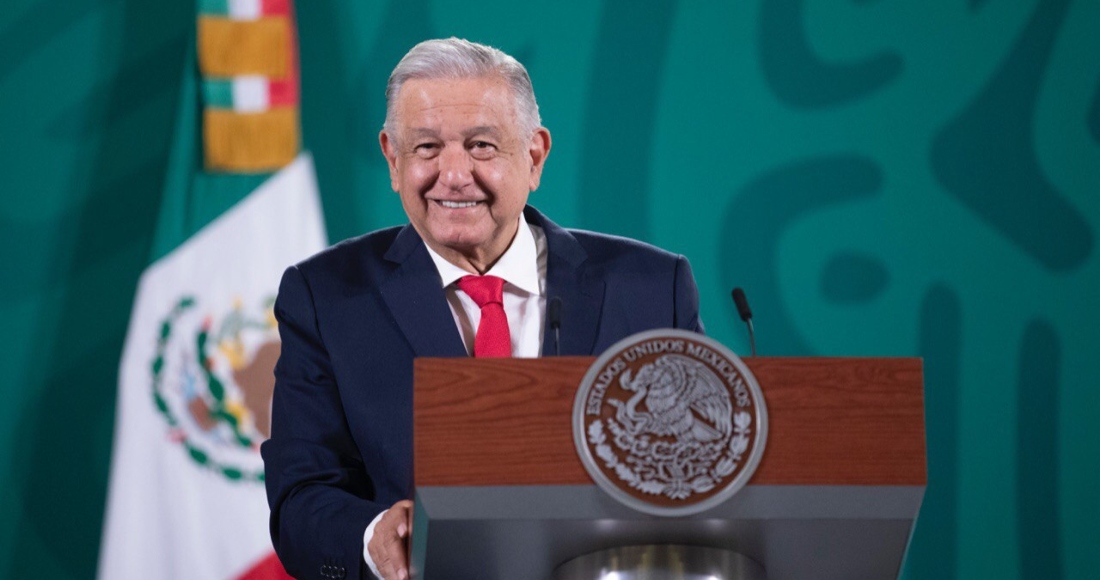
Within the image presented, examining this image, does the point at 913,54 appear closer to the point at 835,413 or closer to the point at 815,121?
the point at 815,121

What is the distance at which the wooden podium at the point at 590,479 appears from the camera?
1.19 metres

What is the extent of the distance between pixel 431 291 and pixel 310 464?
0.34 metres

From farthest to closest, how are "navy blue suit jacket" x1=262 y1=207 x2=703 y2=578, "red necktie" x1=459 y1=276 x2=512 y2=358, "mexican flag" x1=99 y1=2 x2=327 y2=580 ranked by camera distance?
"mexican flag" x1=99 y1=2 x2=327 y2=580
"red necktie" x1=459 y1=276 x2=512 y2=358
"navy blue suit jacket" x1=262 y1=207 x2=703 y2=578

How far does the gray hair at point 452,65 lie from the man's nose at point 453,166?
0.11m

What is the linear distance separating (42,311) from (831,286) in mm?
2302

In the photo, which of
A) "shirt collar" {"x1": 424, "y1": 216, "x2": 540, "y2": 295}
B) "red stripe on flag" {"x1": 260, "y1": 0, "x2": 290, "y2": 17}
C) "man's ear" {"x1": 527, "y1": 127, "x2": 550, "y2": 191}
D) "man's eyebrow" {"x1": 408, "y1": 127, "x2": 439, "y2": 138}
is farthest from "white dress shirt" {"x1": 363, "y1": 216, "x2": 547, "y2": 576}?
"red stripe on flag" {"x1": 260, "y1": 0, "x2": 290, "y2": 17}

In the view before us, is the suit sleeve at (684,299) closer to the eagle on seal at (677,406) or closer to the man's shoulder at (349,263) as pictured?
the man's shoulder at (349,263)

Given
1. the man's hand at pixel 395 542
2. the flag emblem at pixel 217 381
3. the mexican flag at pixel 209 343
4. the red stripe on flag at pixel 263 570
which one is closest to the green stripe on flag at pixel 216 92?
the mexican flag at pixel 209 343

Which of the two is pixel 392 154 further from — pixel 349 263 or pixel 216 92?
pixel 216 92

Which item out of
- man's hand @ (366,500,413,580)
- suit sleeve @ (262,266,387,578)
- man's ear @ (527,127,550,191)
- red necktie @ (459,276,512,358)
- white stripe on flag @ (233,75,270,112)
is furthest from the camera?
white stripe on flag @ (233,75,270,112)

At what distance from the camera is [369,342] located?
189cm

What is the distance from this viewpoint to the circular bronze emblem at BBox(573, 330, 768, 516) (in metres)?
1.19

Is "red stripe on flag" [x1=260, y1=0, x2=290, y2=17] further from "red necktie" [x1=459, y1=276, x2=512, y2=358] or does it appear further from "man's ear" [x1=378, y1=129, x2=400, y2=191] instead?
"red necktie" [x1=459, y1=276, x2=512, y2=358]

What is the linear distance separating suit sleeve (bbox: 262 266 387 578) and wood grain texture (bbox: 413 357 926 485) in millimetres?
462
